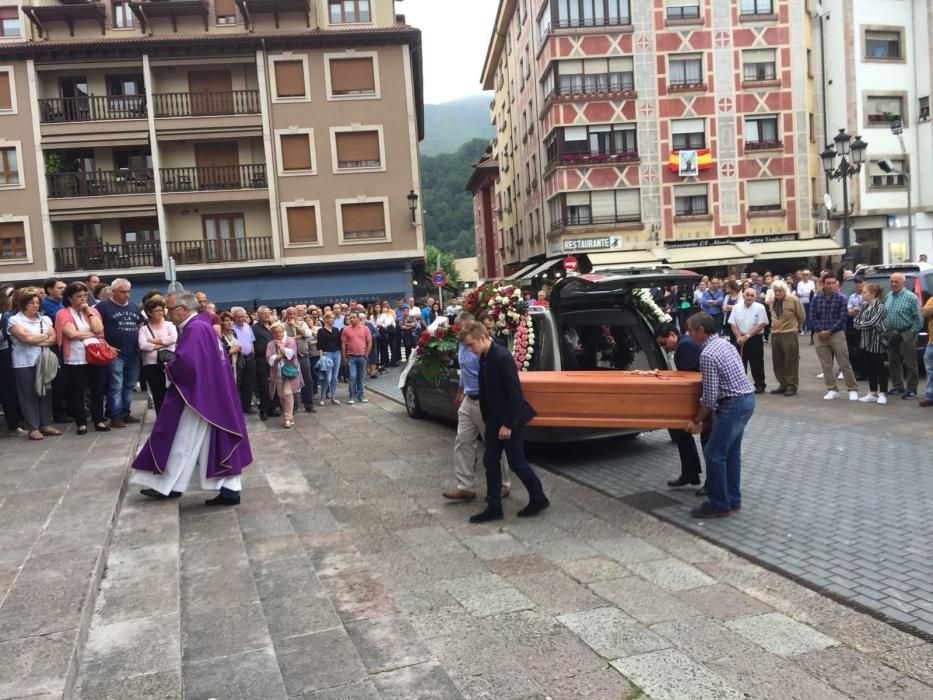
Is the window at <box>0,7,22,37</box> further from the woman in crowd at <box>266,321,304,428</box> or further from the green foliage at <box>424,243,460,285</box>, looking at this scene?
the green foliage at <box>424,243,460,285</box>

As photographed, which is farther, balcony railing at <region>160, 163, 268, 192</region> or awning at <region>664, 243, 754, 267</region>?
awning at <region>664, 243, 754, 267</region>

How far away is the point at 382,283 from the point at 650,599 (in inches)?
1107

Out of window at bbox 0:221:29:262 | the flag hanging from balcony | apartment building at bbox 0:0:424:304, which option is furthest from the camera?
the flag hanging from balcony

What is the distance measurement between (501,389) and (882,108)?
38.7 meters

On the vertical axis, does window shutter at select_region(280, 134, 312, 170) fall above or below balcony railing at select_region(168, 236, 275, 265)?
above

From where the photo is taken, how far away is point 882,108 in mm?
38031

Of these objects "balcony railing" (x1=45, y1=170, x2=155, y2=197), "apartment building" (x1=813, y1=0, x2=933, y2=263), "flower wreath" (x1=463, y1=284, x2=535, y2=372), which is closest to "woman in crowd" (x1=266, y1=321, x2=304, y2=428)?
"flower wreath" (x1=463, y1=284, x2=535, y2=372)

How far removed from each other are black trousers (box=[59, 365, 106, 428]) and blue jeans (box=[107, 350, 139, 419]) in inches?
7.0

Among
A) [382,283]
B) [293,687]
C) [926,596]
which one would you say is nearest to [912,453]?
[926,596]

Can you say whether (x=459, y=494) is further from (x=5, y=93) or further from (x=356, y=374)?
(x=5, y=93)

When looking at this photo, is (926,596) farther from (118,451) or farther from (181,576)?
(118,451)

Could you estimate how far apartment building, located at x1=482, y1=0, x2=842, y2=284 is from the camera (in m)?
36.4

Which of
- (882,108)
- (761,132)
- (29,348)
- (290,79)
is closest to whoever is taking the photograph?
(29,348)

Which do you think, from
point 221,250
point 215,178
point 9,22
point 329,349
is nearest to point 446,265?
point 215,178
